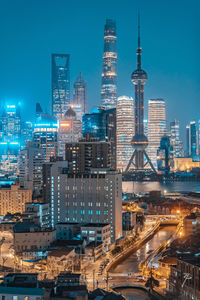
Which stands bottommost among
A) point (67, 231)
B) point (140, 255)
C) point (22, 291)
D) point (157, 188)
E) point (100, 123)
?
point (140, 255)

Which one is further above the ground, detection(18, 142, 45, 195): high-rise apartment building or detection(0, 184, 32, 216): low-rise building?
detection(18, 142, 45, 195): high-rise apartment building

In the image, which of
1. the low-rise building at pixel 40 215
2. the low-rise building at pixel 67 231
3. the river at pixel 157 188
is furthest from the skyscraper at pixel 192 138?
the low-rise building at pixel 67 231

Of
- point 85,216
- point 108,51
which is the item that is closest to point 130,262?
point 85,216

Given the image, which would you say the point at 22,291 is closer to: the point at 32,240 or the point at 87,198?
the point at 32,240

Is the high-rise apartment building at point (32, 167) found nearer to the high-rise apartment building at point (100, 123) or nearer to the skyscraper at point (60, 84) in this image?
the high-rise apartment building at point (100, 123)

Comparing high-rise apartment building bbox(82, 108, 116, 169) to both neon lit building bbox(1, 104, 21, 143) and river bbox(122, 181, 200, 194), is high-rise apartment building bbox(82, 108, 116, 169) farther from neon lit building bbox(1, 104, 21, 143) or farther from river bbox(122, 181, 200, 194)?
neon lit building bbox(1, 104, 21, 143)

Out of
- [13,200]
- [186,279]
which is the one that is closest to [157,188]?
[13,200]

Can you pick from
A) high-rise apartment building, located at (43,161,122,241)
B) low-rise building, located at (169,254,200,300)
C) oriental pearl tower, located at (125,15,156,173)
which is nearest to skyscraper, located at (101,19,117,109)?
oriental pearl tower, located at (125,15,156,173)
